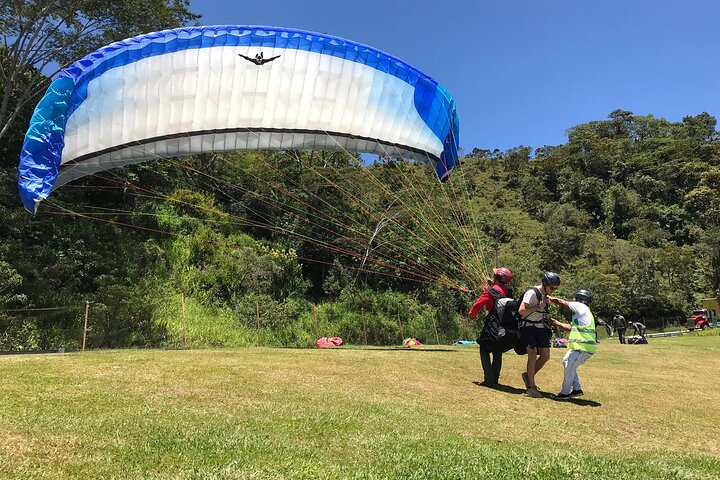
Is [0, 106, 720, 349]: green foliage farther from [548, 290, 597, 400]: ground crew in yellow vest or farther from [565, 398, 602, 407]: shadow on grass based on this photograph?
[565, 398, 602, 407]: shadow on grass

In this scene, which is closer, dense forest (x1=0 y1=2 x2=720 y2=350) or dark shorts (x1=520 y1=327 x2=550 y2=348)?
dark shorts (x1=520 y1=327 x2=550 y2=348)

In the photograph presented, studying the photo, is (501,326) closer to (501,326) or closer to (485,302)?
(501,326)

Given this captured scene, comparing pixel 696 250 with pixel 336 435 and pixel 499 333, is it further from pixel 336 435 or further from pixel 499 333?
pixel 336 435

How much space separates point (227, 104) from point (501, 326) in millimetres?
6171

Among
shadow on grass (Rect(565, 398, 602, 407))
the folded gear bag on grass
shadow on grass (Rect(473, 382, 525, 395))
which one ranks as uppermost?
shadow on grass (Rect(565, 398, 602, 407))

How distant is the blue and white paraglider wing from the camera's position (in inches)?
305

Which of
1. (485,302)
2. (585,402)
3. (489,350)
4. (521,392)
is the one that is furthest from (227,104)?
(585,402)

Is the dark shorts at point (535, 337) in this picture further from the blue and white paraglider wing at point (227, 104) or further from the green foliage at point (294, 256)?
the blue and white paraglider wing at point (227, 104)

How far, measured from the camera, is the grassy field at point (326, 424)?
2.98m

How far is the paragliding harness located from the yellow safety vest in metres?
0.69

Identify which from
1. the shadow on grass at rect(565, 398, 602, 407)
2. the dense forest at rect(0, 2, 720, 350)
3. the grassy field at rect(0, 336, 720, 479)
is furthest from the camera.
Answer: the dense forest at rect(0, 2, 720, 350)

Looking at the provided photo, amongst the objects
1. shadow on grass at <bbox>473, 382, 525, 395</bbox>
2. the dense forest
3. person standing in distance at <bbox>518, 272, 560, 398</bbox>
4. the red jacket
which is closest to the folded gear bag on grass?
the dense forest

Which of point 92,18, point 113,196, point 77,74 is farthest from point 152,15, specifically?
point 77,74

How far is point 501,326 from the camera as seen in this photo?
21.8 feet
